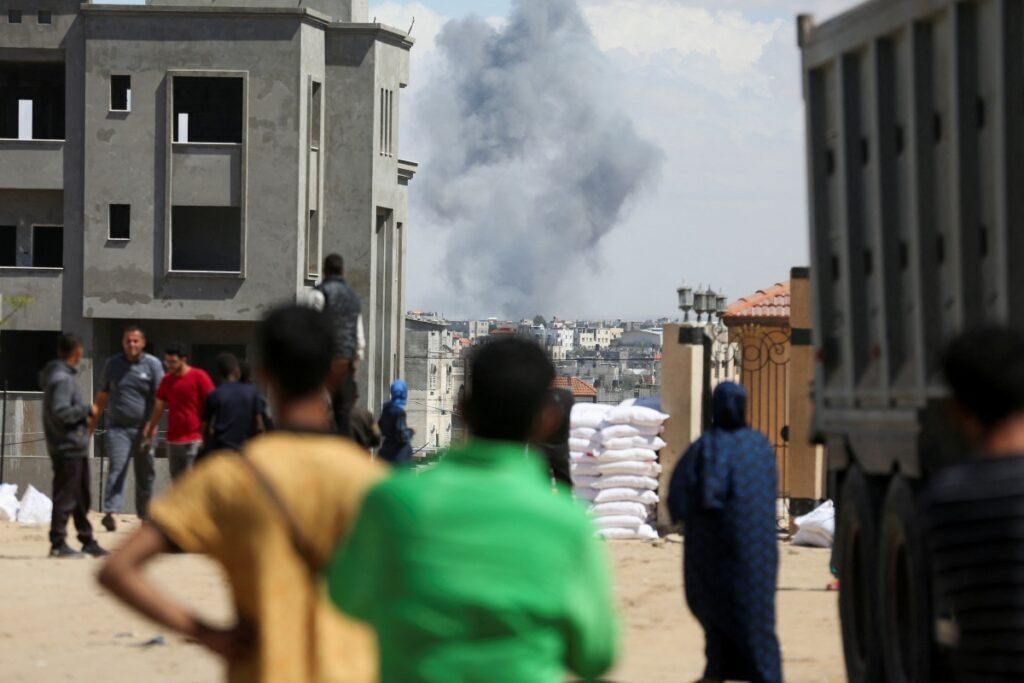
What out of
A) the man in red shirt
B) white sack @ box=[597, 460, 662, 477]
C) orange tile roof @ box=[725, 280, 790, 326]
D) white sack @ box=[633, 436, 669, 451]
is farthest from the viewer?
orange tile roof @ box=[725, 280, 790, 326]

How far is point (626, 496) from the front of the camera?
20312 mm

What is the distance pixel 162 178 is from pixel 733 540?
38492mm

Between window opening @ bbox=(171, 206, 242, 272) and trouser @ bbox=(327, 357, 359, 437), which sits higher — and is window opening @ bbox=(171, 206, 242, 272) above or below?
above

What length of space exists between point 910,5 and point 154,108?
39.7 meters

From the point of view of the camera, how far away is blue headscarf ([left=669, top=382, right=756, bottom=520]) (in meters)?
9.82

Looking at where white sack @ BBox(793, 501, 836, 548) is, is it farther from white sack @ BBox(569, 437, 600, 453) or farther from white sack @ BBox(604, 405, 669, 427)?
white sack @ BBox(569, 437, 600, 453)

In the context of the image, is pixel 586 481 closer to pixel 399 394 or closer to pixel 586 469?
pixel 586 469

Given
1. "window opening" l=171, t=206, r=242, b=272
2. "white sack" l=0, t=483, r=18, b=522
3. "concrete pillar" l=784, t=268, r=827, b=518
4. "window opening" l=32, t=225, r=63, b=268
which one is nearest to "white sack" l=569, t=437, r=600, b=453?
"concrete pillar" l=784, t=268, r=827, b=518

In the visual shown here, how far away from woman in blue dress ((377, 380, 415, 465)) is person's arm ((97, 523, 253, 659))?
13.1 meters

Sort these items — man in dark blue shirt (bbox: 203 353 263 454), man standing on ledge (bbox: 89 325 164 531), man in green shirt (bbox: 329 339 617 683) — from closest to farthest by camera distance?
man in green shirt (bbox: 329 339 617 683) < man in dark blue shirt (bbox: 203 353 263 454) < man standing on ledge (bbox: 89 325 164 531)

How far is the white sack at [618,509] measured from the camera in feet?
66.4

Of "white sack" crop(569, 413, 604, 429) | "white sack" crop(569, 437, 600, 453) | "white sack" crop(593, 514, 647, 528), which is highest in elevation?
"white sack" crop(569, 413, 604, 429)

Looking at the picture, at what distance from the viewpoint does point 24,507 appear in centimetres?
2047

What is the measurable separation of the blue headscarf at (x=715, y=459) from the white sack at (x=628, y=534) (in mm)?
10143
